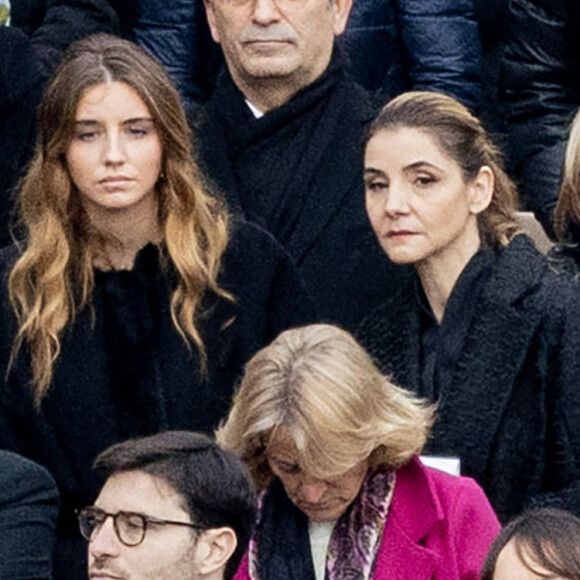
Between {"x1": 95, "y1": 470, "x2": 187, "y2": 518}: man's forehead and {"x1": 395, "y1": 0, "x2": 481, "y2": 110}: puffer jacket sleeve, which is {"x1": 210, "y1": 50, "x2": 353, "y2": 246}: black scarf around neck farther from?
{"x1": 95, "y1": 470, "x2": 187, "y2": 518}: man's forehead

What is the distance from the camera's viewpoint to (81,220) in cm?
639

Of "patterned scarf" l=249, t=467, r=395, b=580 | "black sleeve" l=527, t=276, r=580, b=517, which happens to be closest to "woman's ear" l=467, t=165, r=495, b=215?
"black sleeve" l=527, t=276, r=580, b=517

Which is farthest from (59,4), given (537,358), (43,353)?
(537,358)

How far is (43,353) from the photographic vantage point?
245 inches

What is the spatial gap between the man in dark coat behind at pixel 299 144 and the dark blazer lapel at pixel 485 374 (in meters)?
0.57

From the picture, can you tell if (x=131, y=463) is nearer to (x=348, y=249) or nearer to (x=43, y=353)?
(x=43, y=353)

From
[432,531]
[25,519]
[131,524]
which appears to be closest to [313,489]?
[432,531]

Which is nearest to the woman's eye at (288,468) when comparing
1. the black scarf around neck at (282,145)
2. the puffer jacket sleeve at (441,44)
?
the black scarf around neck at (282,145)

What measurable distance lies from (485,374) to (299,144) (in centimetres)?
100

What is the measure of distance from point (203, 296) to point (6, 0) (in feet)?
4.68

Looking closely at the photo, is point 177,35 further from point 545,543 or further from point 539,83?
point 545,543

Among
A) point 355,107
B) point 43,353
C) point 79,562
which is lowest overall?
point 79,562

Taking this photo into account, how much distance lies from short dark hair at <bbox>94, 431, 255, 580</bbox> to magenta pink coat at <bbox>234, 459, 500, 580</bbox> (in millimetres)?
312

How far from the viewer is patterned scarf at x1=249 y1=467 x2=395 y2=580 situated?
5.68m
